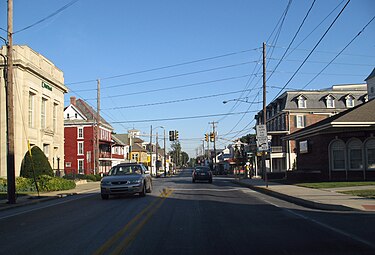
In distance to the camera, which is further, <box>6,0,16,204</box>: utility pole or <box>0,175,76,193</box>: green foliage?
<box>0,175,76,193</box>: green foliage

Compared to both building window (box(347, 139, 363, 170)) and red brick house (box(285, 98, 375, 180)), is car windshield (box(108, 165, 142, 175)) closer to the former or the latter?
red brick house (box(285, 98, 375, 180))

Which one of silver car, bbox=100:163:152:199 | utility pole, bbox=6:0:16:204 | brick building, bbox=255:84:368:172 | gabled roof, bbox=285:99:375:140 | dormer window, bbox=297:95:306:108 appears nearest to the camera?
utility pole, bbox=6:0:16:204

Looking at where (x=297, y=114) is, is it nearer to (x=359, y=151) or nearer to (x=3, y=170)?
(x=359, y=151)

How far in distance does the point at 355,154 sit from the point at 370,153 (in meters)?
0.99

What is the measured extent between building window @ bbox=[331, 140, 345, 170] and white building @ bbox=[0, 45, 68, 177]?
22.9m

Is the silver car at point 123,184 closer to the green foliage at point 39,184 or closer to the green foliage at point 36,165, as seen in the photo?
the green foliage at point 39,184

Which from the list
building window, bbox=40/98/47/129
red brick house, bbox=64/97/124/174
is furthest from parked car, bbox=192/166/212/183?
red brick house, bbox=64/97/124/174

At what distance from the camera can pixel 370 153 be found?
25938 millimetres

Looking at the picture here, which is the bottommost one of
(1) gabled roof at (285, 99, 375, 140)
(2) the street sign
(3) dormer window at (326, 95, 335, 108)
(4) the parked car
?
(4) the parked car

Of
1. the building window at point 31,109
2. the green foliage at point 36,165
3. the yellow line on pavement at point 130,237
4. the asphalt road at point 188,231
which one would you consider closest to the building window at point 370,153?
the asphalt road at point 188,231

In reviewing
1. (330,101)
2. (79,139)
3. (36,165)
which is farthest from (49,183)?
(330,101)

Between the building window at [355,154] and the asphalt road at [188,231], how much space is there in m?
14.7

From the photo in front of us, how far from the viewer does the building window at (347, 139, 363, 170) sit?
26.4 m

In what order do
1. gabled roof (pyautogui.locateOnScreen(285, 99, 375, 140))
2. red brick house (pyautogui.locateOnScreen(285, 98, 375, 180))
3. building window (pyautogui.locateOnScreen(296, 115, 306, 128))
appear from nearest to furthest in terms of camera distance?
gabled roof (pyautogui.locateOnScreen(285, 99, 375, 140))
red brick house (pyautogui.locateOnScreen(285, 98, 375, 180))
building window (pyautogui.locateOnScreen(296, 115, 306, 128))
